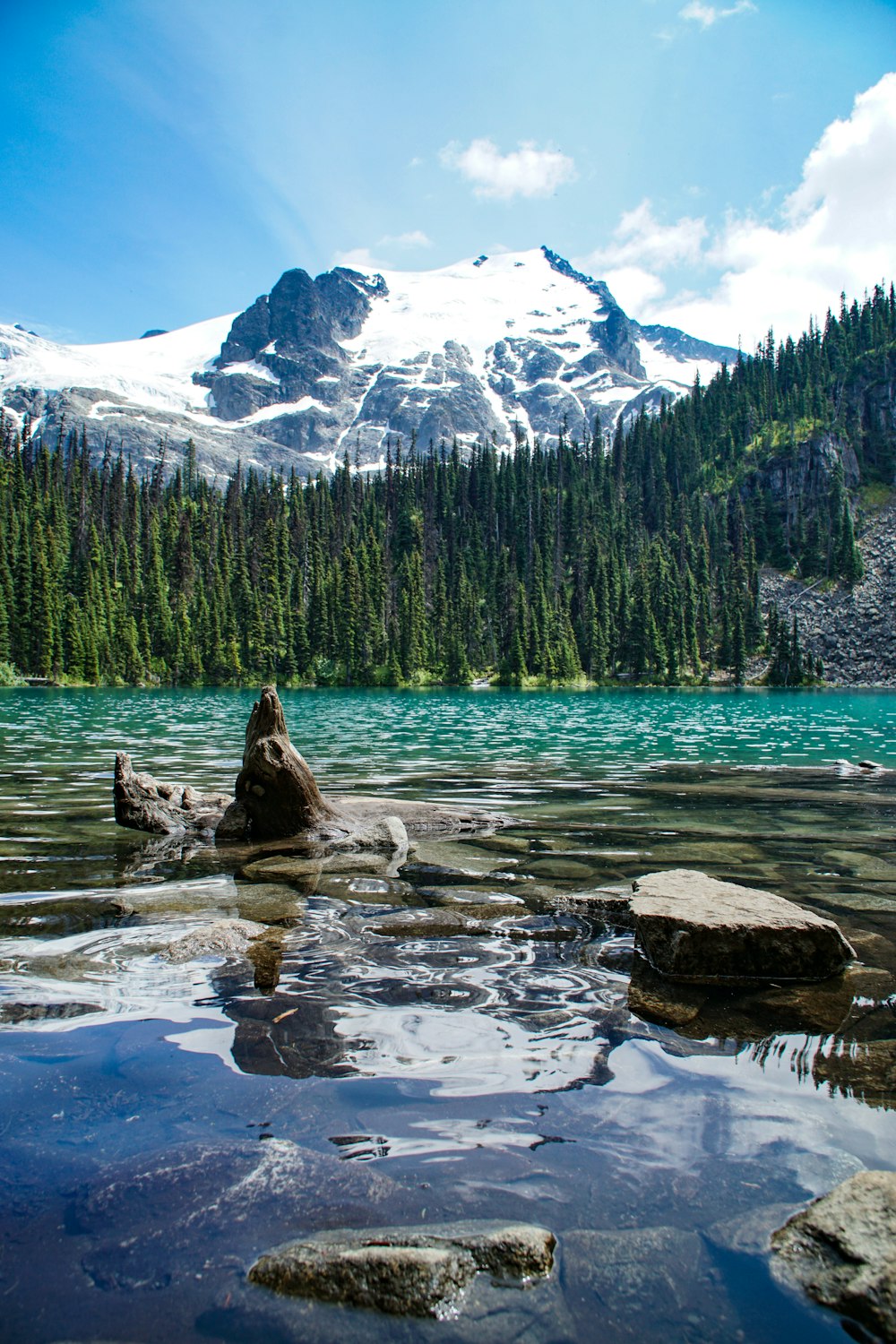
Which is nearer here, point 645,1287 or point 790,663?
point 645,1287

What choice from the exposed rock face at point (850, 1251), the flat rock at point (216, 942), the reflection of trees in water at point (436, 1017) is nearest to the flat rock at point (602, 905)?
the reflection of trees in water at point (436, 1017)

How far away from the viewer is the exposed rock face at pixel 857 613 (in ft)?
433

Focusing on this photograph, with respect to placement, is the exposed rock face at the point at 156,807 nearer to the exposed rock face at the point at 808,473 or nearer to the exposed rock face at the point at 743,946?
the exposed rock face at the point at 743,946

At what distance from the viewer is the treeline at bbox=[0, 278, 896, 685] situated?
127 meters

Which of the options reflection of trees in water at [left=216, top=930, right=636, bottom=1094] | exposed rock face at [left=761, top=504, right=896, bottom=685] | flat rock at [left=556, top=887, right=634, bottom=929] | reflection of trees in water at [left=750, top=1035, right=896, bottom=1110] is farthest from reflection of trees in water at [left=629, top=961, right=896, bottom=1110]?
exposed rock face at [left=761, top=504, right=896, bottom=685]

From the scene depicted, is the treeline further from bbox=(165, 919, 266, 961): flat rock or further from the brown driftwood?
bbox=(165, 919, 266, 961): flat rock

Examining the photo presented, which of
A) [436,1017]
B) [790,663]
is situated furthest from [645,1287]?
[790,663]

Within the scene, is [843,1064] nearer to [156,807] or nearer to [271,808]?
[271,808]

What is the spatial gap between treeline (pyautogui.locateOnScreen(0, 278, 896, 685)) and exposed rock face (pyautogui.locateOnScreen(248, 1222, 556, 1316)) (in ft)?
385

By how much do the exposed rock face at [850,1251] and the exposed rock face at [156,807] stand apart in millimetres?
11973

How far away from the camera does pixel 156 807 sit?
45.1ft

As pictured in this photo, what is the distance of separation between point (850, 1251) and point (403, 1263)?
5.95ft

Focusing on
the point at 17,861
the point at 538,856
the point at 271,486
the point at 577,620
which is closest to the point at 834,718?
the point at 538,856

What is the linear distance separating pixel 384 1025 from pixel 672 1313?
2886 millimetres
